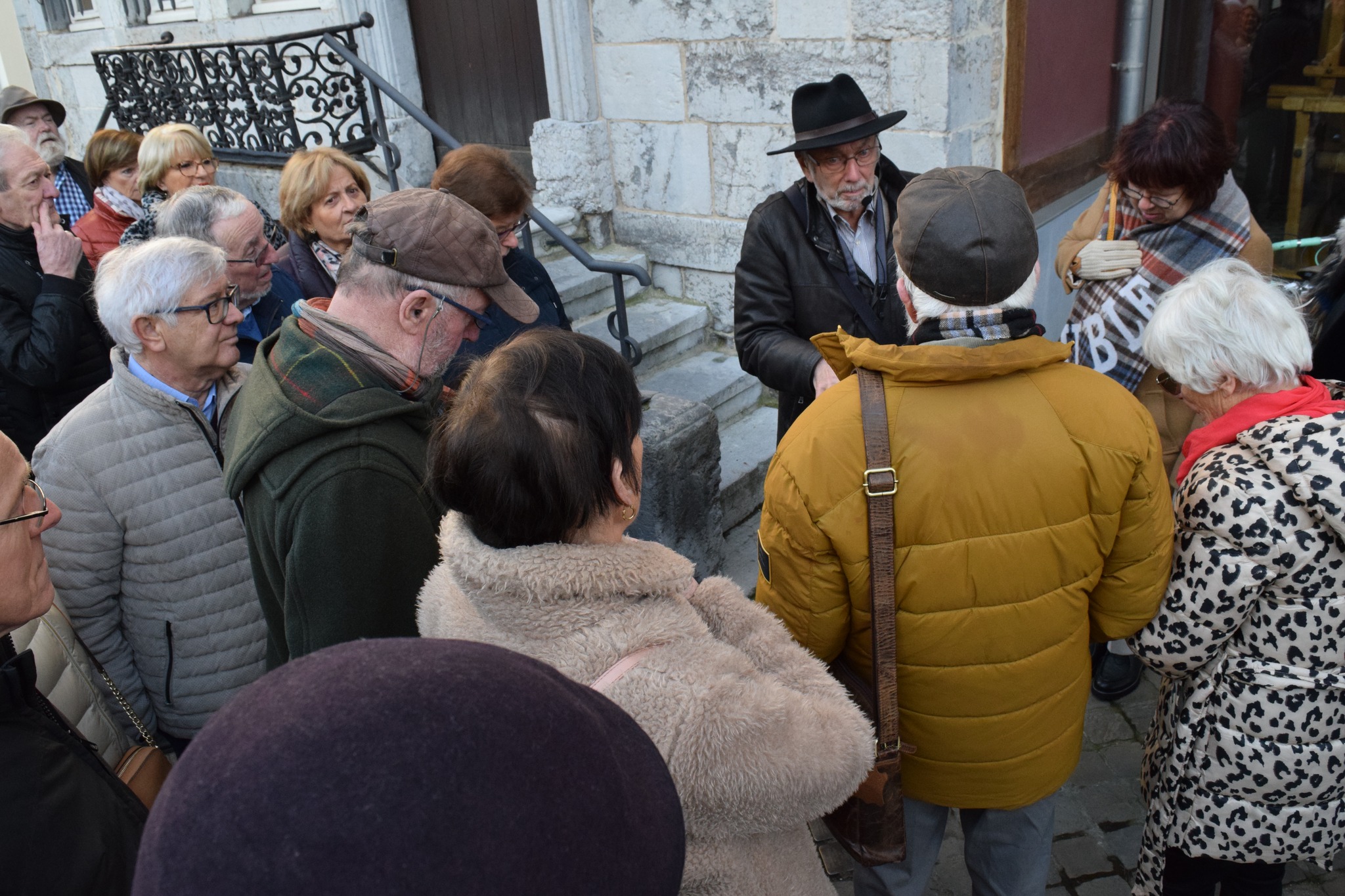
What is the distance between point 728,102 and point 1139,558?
12.1 feet

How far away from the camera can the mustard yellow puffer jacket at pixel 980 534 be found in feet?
5.24

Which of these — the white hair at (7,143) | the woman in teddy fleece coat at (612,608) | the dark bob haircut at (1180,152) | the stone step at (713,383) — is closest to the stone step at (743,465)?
the stone step at (713,383)

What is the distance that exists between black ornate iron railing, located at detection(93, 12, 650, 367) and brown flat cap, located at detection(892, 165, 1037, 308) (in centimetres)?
428

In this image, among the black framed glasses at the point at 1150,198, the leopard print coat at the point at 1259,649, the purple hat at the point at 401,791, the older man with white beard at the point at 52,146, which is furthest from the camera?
the older man with white beard at the point at 52,146

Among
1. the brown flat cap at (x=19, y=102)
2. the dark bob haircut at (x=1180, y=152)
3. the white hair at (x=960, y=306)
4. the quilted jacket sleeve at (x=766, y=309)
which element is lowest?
the quilted jacket sleeve at (x=766, y=309)

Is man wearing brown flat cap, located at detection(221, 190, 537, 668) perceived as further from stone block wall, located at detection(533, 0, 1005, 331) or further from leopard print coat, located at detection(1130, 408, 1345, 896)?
stone block wall, located at detection(533, 0, 1005, 331)

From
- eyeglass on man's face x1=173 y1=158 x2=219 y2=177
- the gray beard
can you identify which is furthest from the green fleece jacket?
the gray beard

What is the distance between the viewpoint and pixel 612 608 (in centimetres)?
120

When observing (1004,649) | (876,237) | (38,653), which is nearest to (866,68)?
(876,237)

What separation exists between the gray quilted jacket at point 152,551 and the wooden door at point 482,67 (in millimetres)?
4503

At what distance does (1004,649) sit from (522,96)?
5.60 meters

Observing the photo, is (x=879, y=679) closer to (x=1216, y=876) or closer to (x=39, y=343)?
(x=1216, y=876)

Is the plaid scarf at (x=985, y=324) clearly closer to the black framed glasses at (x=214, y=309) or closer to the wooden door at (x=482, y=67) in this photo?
the black framed glasses at (x=214, y=309)

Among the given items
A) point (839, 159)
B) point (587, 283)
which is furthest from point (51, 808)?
point (587, 283)
